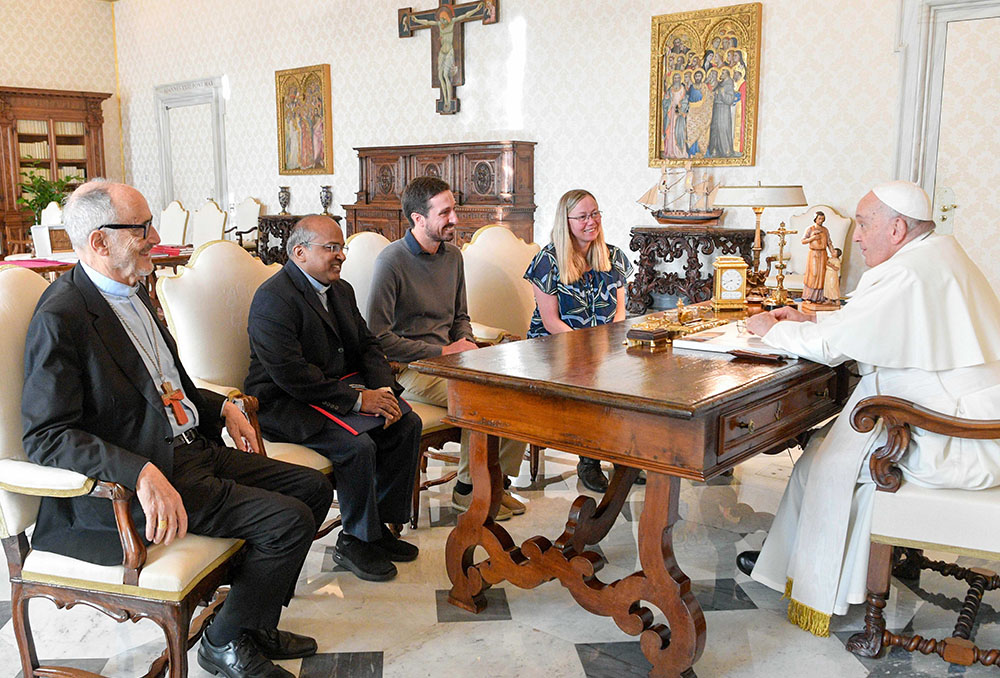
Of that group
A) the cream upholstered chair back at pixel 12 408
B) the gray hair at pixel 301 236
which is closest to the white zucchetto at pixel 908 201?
the gray hair at pixel 301 236

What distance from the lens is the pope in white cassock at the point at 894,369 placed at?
8.39 ft

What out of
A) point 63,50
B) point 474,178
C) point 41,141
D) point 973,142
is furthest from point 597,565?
point 63,50

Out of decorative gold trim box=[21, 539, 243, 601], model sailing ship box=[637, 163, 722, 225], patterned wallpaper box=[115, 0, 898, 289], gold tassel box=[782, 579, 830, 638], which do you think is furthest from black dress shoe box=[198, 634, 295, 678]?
patterned wallpaper box=[115, 0, 898, 289]

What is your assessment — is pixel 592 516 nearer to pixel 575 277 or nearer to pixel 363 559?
pixel 363 559

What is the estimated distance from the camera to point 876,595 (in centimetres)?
262

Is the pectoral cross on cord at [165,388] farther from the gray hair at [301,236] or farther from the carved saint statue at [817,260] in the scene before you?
the carved saint statue at [817,260]

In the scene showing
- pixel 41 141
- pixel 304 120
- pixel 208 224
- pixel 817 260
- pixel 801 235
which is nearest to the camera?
pixel 817 260

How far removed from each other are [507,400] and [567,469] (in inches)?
74.1

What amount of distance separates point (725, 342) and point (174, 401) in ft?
5.83

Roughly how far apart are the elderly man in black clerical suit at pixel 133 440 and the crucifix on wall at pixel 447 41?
7134mm

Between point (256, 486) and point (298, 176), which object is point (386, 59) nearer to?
point (298, 176)

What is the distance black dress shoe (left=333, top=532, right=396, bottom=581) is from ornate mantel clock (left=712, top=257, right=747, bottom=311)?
5.90 ft

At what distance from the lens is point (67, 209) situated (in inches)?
94.2

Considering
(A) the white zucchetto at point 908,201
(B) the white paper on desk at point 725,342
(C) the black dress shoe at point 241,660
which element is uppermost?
(A) the white zucchetto at point 908,201
